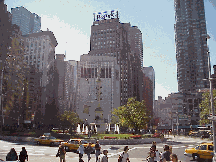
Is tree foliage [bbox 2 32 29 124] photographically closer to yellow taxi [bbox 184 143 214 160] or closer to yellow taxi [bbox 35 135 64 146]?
yellow taxi [bbox 35 135 64 146]

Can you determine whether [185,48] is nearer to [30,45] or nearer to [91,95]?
[91,95]

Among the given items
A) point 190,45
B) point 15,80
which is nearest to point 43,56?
point 15,80

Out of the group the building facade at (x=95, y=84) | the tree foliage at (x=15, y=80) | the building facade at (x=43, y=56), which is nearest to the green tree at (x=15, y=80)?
the tree foliage at (x=15, y=80)

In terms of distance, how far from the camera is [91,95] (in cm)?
13650

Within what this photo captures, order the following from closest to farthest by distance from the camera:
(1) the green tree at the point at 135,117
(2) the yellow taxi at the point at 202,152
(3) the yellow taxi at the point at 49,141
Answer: (2) the yellow taxi at the point at 202,152 < (3) the yellow taxi at the point at 49,141 < (1) the green tree at the point at 135,117

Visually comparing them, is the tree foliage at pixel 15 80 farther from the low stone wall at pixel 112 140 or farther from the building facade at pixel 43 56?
the low stone wall at pixel 112 140

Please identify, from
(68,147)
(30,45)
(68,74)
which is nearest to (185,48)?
(68,74)

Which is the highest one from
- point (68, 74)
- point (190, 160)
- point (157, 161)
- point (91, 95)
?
point (68, 74)

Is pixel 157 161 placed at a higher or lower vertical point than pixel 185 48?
lower

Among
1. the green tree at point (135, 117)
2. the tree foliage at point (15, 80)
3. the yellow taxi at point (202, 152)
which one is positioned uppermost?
the tree foliage at point (15, 80)

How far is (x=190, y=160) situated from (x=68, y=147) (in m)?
14.1

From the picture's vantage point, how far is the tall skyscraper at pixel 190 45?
6565 inches

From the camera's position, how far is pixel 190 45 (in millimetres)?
173375

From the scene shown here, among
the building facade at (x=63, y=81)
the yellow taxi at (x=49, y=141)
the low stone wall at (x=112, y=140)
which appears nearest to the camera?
the yellow taxi at (x=49, y=141)
